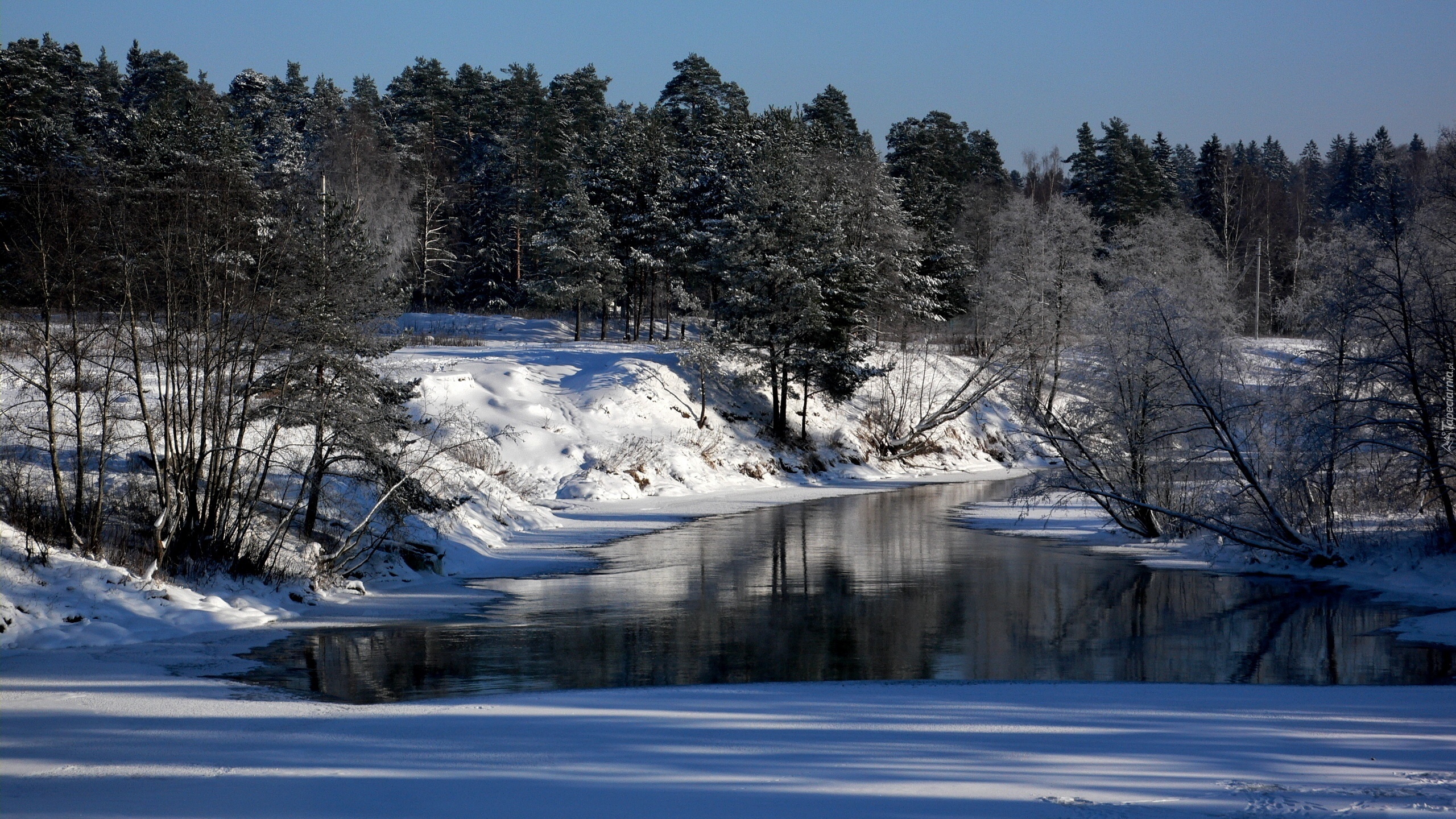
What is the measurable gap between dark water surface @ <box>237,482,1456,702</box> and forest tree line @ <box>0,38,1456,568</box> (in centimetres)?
321

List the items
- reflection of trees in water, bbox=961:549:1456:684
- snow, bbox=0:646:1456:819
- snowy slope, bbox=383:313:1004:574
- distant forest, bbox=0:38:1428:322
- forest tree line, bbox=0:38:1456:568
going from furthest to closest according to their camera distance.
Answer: distant forest, bbox=0:38:1428:322 → snowy slope, bbox=383:313:1004:574 → forest tree line, bbox=0:38:1456:568 → reflection of trees in water, bbox=961:549:1456:684 → snow, bbox=0:646:1456:819

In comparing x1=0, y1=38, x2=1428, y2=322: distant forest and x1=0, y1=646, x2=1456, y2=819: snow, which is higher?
x1=0, y1=38, x2=1428, y2=322: distant forest

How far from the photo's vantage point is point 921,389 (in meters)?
45.3

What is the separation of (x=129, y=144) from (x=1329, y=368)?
2200 centimetres

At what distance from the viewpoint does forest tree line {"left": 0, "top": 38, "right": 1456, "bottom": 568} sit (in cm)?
1543

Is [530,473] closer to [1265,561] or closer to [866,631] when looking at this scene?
[866,631]

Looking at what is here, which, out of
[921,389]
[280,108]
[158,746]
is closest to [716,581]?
[158,746]

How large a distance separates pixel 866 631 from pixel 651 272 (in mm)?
39609

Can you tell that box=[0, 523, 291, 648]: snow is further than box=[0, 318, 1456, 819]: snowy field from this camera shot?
Yes

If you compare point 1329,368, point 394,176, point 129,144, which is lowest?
point 1329,368

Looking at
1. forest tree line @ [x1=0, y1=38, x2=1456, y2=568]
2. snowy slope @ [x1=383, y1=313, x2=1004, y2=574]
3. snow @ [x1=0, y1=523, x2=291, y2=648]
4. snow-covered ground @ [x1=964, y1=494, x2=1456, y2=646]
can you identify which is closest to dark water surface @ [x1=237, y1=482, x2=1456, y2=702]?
snow-covered ground @ [x1=964, y1=494, x2=1456, y2=646]

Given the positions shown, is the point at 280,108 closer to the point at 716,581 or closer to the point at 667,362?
the point at 667,362

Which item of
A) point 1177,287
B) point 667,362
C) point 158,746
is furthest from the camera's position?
point 667,362

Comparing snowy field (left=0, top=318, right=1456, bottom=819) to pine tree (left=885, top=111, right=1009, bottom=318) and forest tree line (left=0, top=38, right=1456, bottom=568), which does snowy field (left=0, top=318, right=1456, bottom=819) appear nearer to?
forest tree line (left=0, top=38, right=1456, bottom=568)
